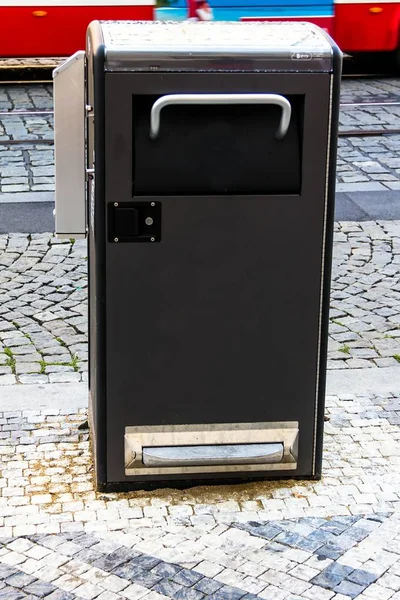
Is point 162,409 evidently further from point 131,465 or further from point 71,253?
point 71,253

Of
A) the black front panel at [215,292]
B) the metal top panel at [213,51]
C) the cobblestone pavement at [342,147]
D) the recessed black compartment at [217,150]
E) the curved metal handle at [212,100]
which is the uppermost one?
the metal top panel at [213,51]

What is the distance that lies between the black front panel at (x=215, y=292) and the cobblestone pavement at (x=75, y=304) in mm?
1538

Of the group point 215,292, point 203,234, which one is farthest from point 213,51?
point 215,292

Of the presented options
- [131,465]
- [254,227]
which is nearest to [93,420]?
[131,465]

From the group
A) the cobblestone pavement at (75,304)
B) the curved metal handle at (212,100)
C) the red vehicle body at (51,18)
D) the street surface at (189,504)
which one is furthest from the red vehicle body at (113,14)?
the curved metal handle at (212,100)

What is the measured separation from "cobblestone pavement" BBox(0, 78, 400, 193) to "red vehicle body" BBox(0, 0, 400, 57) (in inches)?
27.3

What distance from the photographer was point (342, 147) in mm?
10641

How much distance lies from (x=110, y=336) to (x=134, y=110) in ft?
2.84

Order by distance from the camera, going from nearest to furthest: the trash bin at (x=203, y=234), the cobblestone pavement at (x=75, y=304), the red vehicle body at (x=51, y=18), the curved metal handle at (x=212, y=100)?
the curved metal handle at (x=212, y=100), the trash bin at (x=203, y=234), the cobblestone pavement at (x=75, y=304), the red vehicle body at (x=51, y=18)

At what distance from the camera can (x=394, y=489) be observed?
13.5 ft

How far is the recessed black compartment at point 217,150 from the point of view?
3.62 meters

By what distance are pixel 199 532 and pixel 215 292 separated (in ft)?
3.03

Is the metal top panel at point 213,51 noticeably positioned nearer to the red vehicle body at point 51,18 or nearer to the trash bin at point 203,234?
the trash bin at point 203,234

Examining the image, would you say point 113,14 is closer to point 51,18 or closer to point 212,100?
point 51,18
